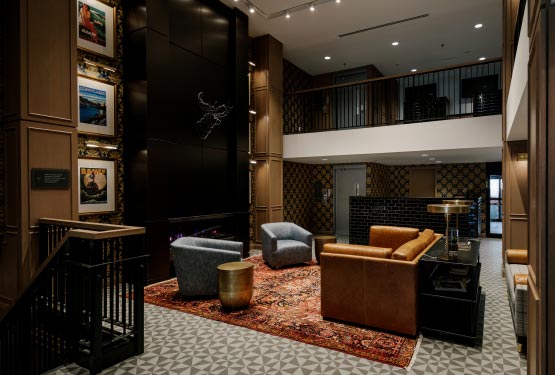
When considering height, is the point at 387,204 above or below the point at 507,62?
below

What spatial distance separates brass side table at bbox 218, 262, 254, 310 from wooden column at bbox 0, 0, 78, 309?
201cm

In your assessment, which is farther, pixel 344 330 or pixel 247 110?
pixel 247 110

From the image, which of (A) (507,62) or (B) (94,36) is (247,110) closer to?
(B) (94,36)

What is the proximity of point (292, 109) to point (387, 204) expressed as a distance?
13.6 feet

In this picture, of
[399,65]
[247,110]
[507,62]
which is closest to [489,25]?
[399,65]

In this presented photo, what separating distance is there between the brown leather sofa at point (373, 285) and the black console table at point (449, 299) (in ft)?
0.55

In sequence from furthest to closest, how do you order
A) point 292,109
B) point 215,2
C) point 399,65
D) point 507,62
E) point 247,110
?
point 399,65, point 292,109, point 247,110, point 215,2, point 507,62

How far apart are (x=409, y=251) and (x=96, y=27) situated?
5.53 m

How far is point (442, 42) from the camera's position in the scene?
9188 mm

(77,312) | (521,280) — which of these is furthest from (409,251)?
(77,312)

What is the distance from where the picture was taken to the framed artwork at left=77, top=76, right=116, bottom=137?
5.07 metres

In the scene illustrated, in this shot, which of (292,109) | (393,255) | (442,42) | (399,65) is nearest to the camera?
(393,255)

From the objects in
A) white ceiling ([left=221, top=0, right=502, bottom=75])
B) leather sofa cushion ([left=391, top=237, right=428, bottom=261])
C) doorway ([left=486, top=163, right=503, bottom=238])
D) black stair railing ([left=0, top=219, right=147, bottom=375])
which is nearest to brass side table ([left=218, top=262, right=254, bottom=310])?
black stair railing ([left=0, top=219, right=147, bottom=375])

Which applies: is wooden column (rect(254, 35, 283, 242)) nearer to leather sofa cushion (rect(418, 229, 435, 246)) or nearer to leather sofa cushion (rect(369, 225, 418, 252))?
leather sofa cushion (rect(369, 225, 418, 252))
